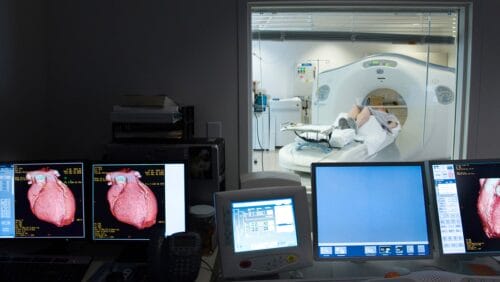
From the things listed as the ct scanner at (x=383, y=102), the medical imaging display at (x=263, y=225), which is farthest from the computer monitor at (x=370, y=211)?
the ct scanner at (x=383, y=102)

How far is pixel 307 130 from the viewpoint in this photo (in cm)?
388

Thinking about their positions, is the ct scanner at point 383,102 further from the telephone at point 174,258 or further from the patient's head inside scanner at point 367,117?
the telephone at point 174,258

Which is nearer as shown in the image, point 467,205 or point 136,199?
point 467,205

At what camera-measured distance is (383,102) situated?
379 cm

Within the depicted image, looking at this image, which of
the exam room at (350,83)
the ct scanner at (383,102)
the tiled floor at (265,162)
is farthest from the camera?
the ct scanner at (383,102)

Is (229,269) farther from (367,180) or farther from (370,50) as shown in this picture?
(370,50)

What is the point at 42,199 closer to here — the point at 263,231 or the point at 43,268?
the point at 43,268

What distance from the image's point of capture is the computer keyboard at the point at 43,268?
1.35 metres

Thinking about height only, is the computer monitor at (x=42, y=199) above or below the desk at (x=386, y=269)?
above

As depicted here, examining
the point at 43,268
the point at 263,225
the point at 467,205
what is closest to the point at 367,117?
the point at 467,205

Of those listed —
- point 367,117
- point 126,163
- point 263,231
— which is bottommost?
point 263,231

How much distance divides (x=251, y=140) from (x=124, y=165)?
1.01 meters

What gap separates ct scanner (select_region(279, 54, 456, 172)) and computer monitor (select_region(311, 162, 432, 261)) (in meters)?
1.65

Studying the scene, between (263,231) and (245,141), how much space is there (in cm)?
101
